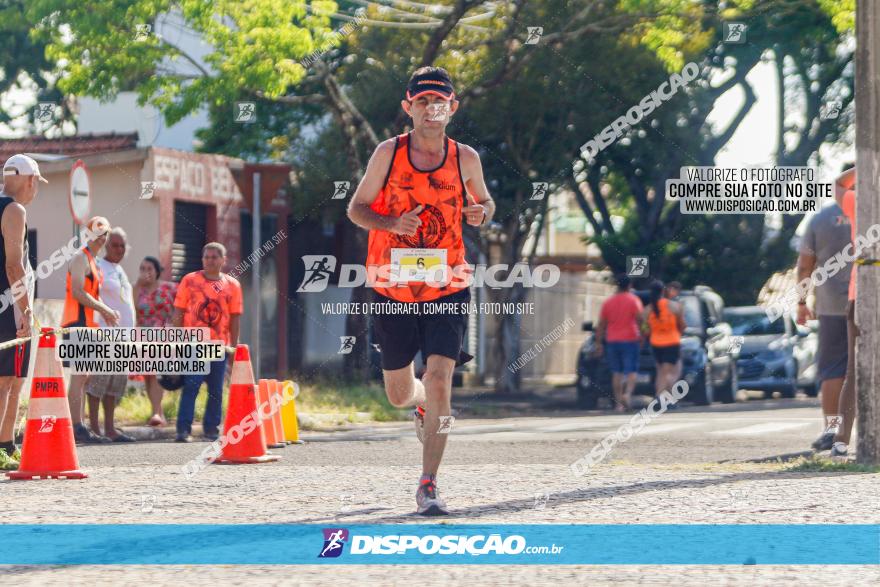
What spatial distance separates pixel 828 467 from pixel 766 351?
16932 mm

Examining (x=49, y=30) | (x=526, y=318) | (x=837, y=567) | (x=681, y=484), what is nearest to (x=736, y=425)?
(x=681, y=484)

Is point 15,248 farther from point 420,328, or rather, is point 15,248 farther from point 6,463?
point 420,328

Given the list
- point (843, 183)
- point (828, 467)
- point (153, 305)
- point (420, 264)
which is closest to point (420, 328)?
A: point (420, 264)

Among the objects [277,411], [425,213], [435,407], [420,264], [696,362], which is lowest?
[277,411]

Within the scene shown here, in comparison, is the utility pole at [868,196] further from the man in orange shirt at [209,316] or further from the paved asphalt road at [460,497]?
the man in orange shirt at [209,316]

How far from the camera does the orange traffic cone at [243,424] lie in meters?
10.6

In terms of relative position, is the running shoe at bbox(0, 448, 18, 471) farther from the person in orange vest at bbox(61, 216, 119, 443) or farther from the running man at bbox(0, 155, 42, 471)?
the person in orange vest at bbox(61, 216, 119, 443)

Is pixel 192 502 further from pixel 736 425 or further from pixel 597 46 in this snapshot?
pixel 597 46

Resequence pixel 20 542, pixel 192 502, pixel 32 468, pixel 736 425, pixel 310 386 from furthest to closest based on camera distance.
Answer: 1. pixel 310 386
2. pixel 736 425
3. pixel 32 468
4. pixel 192 502
5. pixel 20 542

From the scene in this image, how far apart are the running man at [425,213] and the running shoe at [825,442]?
4580 millimetres

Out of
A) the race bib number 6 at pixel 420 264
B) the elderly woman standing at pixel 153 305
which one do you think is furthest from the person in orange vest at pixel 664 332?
the race bib number 6 at pixel 420 264

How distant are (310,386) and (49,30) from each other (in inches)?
224

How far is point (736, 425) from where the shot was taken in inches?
659

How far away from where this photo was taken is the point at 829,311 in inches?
438
